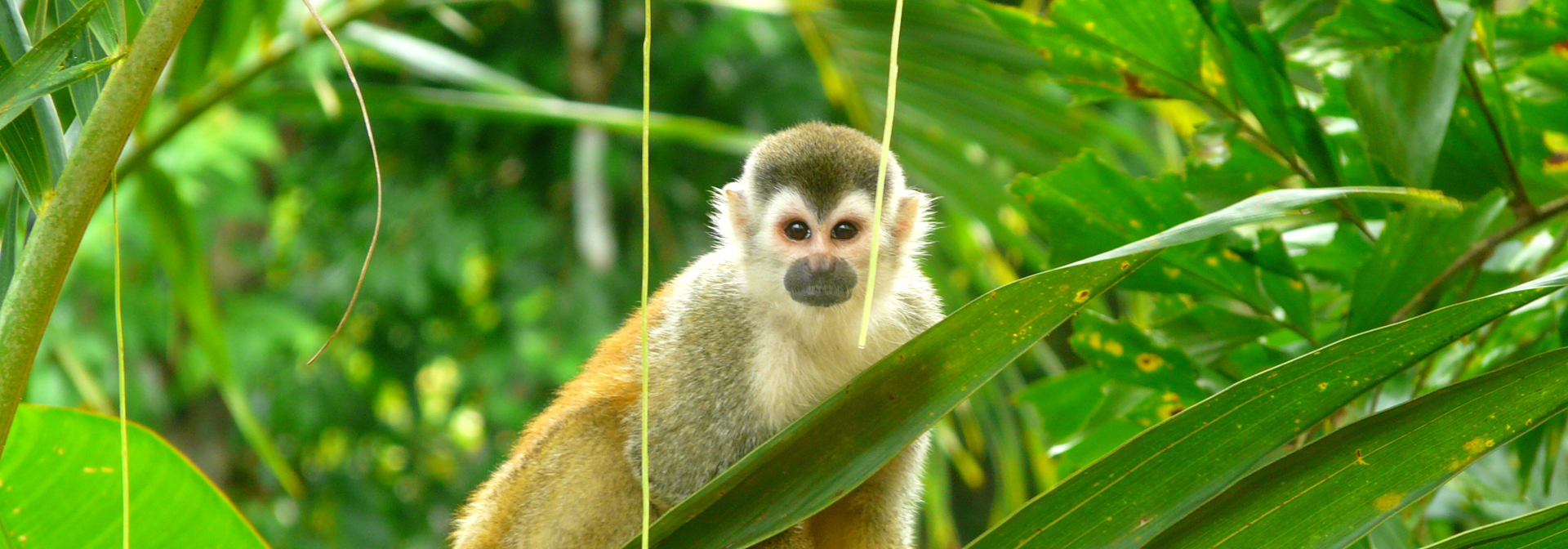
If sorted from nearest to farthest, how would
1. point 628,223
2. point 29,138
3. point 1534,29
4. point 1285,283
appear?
point 29,138 → point 1285,283 → point 1534,29 → point 628,223

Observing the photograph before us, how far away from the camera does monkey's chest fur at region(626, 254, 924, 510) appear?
1552mm

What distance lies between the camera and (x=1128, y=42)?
1.45 meters

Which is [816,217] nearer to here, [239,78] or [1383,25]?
[1383,25]

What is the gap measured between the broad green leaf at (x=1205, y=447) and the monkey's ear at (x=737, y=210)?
996 mm

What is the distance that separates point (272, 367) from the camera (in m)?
5.11

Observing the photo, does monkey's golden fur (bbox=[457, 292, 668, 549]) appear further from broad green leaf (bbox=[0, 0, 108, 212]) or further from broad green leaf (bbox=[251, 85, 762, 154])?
broad green leaf (bbox=[0, 0, 108, 212])

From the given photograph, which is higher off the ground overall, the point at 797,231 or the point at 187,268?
the point at 797,231

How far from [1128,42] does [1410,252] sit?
417 millimetres

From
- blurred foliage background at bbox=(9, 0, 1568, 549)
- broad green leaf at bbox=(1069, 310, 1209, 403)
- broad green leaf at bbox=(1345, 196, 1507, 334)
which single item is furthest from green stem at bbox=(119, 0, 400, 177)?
broad green leaf at bbox=(1345, 196, 1507, 334)

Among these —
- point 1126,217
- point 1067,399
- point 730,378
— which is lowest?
point 1067,399

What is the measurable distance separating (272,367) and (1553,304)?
492cm

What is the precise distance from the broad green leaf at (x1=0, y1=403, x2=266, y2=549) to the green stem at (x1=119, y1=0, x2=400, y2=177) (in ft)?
3.37

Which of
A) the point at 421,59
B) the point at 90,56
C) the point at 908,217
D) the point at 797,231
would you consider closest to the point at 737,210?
the point at 797,231

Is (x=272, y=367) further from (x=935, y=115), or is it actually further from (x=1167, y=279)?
(x=1167, y=279)
